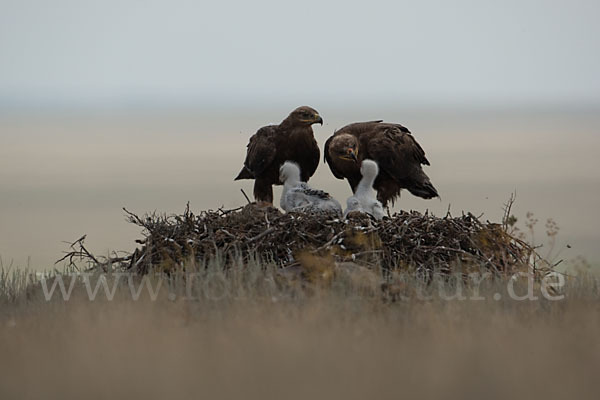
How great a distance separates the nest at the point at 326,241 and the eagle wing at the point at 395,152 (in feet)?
5.62

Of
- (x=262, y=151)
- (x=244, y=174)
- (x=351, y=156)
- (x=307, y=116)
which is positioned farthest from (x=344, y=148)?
(x=244, y=174)

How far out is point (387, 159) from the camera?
12.1 m

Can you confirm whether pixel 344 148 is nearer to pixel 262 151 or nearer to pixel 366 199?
pixel 366 199

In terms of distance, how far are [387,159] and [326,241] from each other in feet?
9.36

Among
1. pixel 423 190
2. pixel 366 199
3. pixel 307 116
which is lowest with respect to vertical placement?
pixel 366 199

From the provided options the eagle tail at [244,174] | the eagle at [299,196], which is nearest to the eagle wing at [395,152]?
the eagle at [299,196]

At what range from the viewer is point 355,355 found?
6.04 meters

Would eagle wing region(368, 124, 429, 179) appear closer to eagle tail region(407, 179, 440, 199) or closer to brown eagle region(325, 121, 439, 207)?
brown eagle region(325, 121, 439, 207)

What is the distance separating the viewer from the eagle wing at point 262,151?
12.2 meters

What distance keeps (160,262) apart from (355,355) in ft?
13.5

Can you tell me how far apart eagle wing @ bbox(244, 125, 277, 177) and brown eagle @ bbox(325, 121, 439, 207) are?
0.74 m

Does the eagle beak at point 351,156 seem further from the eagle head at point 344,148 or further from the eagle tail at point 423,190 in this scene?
the eagle tail at point 423,190

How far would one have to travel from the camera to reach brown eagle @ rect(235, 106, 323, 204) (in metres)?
12.0

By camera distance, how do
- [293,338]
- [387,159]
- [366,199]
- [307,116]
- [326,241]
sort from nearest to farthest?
[293,338]
[326,241]
[366,199]
[307,116]
[387,159]
